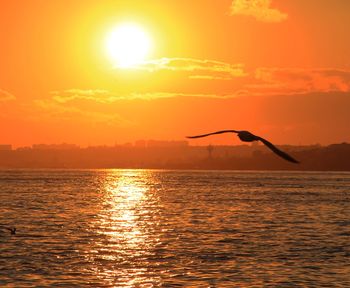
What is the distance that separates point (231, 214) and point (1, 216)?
28434mm

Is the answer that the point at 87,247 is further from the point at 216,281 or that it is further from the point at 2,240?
the point at 216,281

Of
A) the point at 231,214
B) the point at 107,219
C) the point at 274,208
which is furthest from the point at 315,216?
the point at 107,219

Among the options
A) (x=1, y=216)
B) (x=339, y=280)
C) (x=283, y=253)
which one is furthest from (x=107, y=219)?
(x=339, y=280)

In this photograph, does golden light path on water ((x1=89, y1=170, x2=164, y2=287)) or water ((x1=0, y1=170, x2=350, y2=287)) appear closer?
water ((x1=0, y1=170, x2=350, y2=287))

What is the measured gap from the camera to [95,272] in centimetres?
4078

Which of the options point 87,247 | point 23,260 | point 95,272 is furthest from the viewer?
point 87,247

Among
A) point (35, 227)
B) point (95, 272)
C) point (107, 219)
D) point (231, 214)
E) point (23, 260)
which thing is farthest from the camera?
point (231, 214)

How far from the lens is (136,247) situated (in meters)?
53.1

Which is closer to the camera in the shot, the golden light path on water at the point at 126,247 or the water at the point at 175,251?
the water at the point at 175,251

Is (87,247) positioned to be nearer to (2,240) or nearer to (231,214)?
(2,240)

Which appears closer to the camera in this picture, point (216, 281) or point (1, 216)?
point (216, 281)

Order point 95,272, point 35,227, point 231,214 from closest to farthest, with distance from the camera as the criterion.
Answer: point 95,272 → point 35,227 → point 231,214

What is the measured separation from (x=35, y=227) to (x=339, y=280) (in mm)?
38264

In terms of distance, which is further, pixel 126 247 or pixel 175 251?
pixel 126 247
